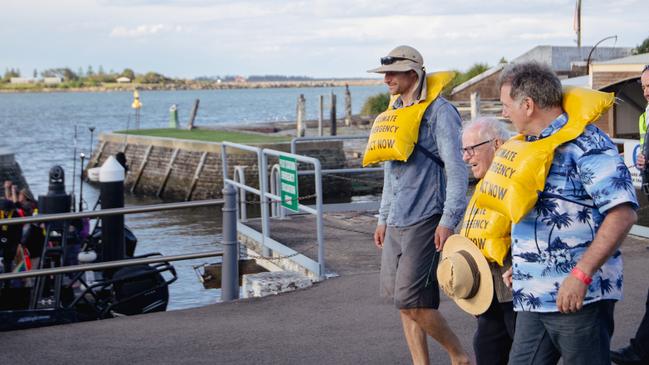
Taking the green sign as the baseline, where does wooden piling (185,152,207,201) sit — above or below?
below

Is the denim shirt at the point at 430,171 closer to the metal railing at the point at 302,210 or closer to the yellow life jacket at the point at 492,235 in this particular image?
the yellow life jacket at the point at 492,235

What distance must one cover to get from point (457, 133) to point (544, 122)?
5.14 feet

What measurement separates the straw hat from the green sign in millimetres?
6131

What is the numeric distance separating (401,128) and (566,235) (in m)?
1.81

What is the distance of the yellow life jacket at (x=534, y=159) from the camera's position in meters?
4.01

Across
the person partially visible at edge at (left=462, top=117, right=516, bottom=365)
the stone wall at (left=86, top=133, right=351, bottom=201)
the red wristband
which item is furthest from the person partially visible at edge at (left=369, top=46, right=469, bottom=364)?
the stone wall at (left=86, top=133, right=351, bottom=201)

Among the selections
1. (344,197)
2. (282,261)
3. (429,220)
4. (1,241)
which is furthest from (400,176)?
(344,197)

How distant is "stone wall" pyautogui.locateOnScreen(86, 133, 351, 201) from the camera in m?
32.6

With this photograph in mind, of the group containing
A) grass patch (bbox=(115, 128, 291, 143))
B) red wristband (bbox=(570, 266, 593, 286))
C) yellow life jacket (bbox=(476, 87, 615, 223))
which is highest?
yellow life jacket (bbox=(476, 87, 615, 223))

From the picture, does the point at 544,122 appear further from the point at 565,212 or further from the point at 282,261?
the point at 282,261

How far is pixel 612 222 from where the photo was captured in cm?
390

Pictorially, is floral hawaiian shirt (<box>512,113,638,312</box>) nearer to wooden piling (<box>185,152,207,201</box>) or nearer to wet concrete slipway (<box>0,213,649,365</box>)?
wet concrete slipway (<box>0,213,649,365</box>)

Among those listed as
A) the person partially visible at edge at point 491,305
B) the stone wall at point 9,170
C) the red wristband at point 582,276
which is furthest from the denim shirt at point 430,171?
the stone wall at point 9,170

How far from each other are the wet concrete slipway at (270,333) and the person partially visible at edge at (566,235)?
2.62 metres
